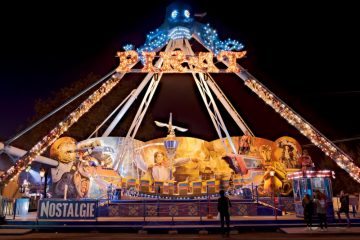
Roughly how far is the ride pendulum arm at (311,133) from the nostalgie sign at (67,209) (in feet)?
34.3

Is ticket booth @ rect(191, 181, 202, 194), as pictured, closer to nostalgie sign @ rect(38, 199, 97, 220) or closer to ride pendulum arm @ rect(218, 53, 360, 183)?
ride pendulum arm @ rect(218, 53, 360, 183)

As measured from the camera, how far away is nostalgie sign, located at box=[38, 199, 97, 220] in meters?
14.8

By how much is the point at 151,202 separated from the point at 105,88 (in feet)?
21.9

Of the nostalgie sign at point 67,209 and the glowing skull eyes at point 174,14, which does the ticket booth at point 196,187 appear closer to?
the nostalgie sign at point 67,209

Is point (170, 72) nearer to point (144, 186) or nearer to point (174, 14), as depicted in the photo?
point (174, 14)

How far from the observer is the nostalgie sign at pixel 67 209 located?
1483 cm

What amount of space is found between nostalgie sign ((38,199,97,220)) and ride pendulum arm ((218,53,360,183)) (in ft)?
34.3

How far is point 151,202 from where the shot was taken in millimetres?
18000

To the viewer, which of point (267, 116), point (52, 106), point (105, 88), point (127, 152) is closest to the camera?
point (105, 88)

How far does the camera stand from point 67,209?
1495 centimetres

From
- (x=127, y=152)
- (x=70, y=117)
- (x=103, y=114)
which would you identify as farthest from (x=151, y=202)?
(x=103, y=114)

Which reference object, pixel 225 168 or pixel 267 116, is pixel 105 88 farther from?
pixel 267 116

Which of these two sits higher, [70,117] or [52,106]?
[52,106]

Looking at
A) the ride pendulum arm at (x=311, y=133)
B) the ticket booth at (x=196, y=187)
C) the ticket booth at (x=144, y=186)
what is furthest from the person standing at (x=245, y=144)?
the ticket booth at (x=144, y=186)
